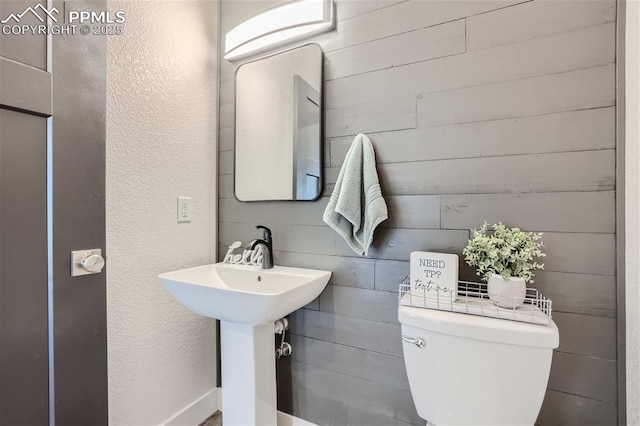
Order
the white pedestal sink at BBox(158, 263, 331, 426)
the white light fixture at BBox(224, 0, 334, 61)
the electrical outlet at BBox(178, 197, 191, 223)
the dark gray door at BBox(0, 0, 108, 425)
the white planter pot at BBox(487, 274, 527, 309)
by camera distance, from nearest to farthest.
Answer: the dark gray door at BBox(0, 0, 108, 425) → the white planter pot at BBox(487, 274, 527, 309) → the white pedestal sink at BBox(158, 263, 331, 426) → the white light fixture at BBox(224, 0, 334, 61) → the electrical outlet at BBox(178, 197, 191, 223)

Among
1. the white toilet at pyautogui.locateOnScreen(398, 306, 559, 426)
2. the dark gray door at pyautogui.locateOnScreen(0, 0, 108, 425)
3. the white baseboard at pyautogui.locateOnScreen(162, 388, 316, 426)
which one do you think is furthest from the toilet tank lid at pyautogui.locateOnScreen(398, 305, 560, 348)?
the dark gray door at pyautogui.locateOnScreen(0, 0, 108, 425)

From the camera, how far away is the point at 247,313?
1000mm

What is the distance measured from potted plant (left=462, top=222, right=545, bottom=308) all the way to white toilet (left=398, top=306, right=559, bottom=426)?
0.09m

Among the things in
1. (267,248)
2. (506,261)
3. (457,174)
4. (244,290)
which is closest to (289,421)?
(244,290)

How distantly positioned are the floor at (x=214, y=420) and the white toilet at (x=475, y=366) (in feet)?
3.56

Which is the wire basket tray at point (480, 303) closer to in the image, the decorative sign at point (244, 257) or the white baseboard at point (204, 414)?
the decorative sign at point (244, 257)

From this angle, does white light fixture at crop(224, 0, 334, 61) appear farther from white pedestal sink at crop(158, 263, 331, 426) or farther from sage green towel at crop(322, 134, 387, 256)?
white pedestal sink at crop(158, 263, 331, 426)

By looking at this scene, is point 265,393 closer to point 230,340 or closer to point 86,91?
point 230,340

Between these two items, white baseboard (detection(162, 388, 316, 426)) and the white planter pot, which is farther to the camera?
white baseboard (detection(162, 388, 316, 426))

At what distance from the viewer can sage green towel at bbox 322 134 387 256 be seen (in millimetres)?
1119

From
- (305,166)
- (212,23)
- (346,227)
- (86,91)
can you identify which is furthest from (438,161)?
(212,23)

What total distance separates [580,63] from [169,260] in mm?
1706

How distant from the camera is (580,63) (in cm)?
91

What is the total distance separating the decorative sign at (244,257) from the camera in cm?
142
